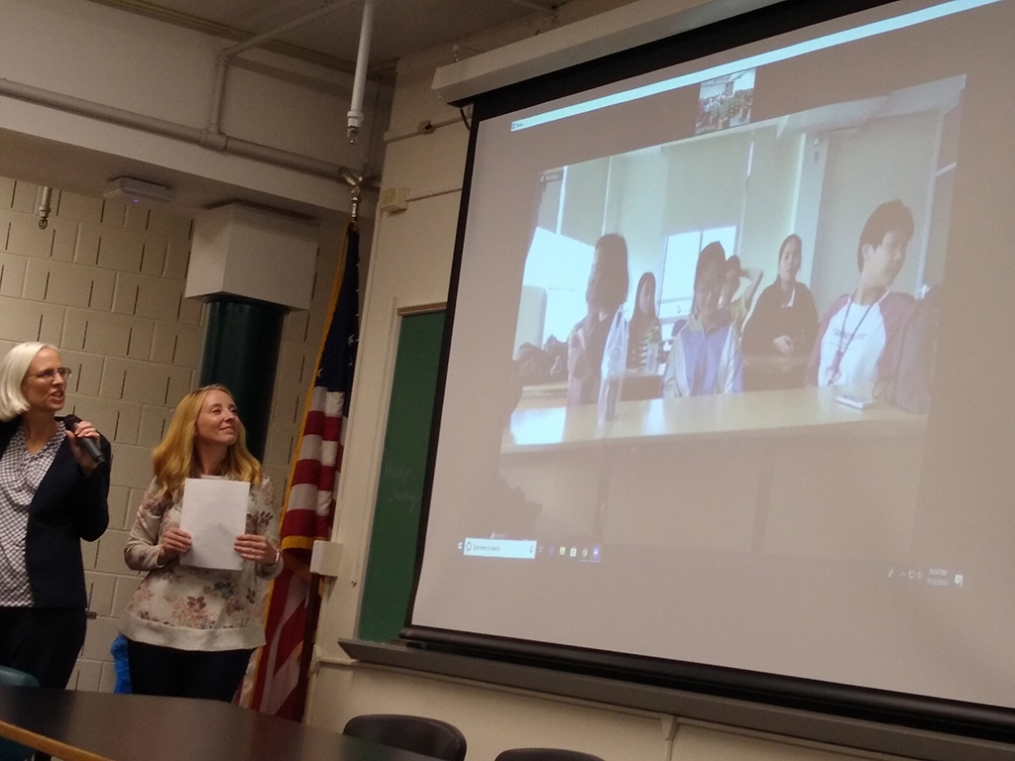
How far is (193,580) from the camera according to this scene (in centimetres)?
380

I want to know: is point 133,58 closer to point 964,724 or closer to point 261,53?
point 261,53

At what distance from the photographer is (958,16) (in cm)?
304

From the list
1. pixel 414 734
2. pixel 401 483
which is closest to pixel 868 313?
pixel 414 734

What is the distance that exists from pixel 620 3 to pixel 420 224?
1.12 meters

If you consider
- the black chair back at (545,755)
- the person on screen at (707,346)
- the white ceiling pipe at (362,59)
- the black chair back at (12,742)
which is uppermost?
the white ceiling pipe at (362,59)

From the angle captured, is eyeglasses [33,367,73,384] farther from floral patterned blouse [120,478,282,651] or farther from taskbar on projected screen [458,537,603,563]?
taskbar on projected screen [458,537,603,563]

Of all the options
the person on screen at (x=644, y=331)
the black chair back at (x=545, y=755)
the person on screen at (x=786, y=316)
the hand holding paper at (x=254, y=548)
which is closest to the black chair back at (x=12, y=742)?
the hand holding paper at (x=254, y=548)

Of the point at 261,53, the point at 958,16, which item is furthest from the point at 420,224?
the point at 958,16

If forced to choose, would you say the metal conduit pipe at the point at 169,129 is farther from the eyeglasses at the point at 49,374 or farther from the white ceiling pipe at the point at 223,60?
the eyeglasses at the point at 49,374

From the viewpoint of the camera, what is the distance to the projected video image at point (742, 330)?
2994 millimetres

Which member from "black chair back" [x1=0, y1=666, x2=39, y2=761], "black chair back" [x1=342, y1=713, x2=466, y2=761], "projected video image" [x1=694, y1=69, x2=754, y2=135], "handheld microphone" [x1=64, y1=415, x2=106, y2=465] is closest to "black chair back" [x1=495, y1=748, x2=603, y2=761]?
"black chair back" [x1=342, y1=713, x2=466, y2=761]

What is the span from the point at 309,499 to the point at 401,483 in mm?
463

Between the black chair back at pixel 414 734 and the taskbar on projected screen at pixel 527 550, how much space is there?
80 centimetres

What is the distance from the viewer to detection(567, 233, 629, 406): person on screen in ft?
12.1
